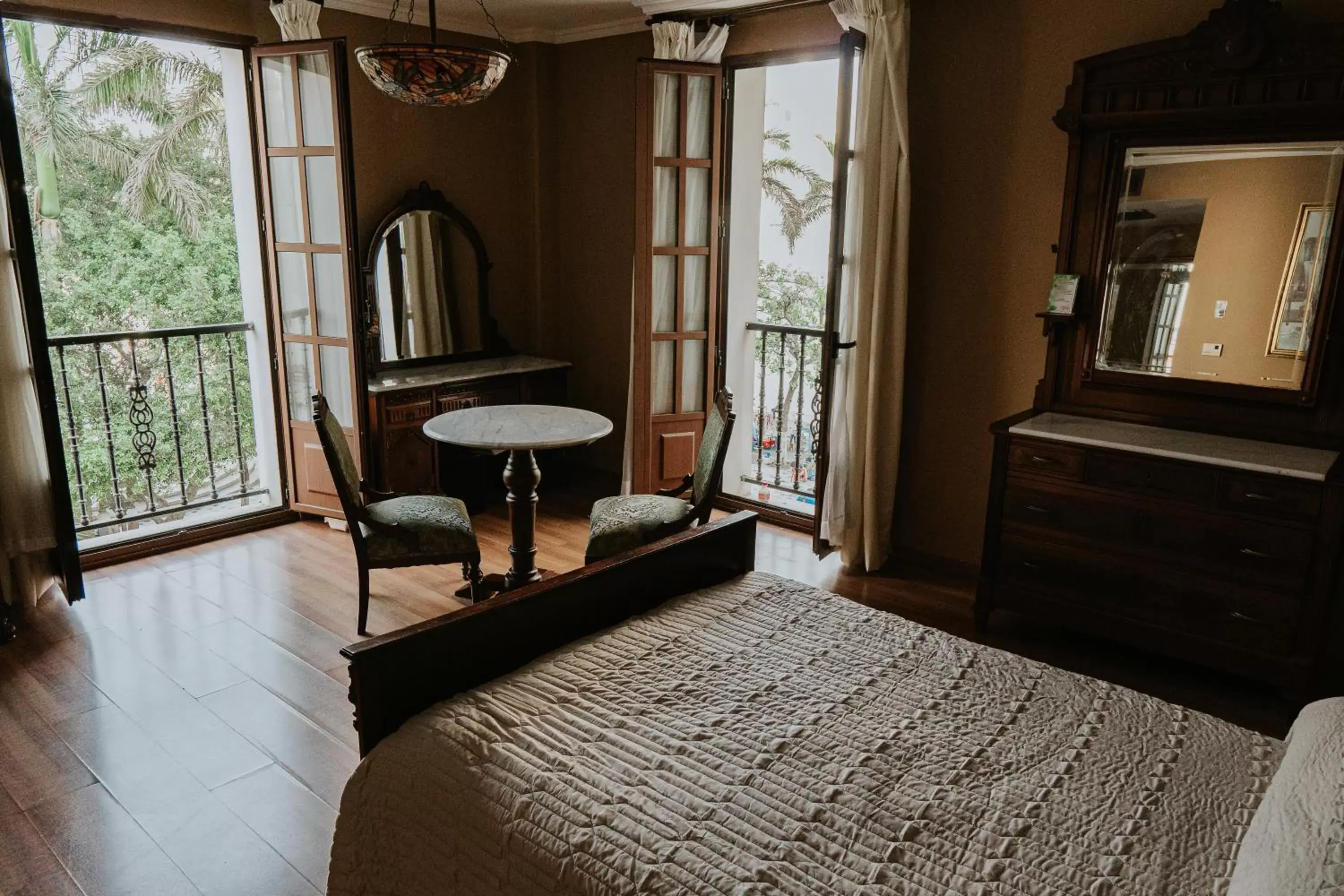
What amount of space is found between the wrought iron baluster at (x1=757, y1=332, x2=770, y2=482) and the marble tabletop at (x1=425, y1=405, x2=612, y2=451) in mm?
1652

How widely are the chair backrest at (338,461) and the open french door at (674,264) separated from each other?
1.70 m

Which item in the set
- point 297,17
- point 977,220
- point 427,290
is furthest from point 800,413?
point 297,17

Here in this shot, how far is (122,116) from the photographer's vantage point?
606cm

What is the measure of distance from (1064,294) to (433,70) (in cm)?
246

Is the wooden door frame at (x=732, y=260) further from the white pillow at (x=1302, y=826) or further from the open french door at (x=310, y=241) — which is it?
the white pillow at (x=1302, y=826)

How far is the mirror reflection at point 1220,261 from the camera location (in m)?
3.02

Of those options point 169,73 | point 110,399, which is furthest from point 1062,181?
point 110,399

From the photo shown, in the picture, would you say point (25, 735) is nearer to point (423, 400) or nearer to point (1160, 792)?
point (423, 400)

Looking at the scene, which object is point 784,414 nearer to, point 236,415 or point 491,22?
point 491,22

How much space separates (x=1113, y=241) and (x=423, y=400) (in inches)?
128

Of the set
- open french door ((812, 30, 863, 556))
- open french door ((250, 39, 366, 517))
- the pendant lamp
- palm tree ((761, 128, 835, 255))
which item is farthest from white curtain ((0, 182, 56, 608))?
palm tree ((761, 128, 835, 255))

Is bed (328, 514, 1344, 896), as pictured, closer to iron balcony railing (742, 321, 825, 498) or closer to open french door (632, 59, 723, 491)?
open french door (632, 59, 723, 491)

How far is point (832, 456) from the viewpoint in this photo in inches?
163

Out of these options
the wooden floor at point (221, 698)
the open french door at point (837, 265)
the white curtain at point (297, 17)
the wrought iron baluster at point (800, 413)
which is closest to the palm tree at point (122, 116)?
the white curtain at point (297, 17)
